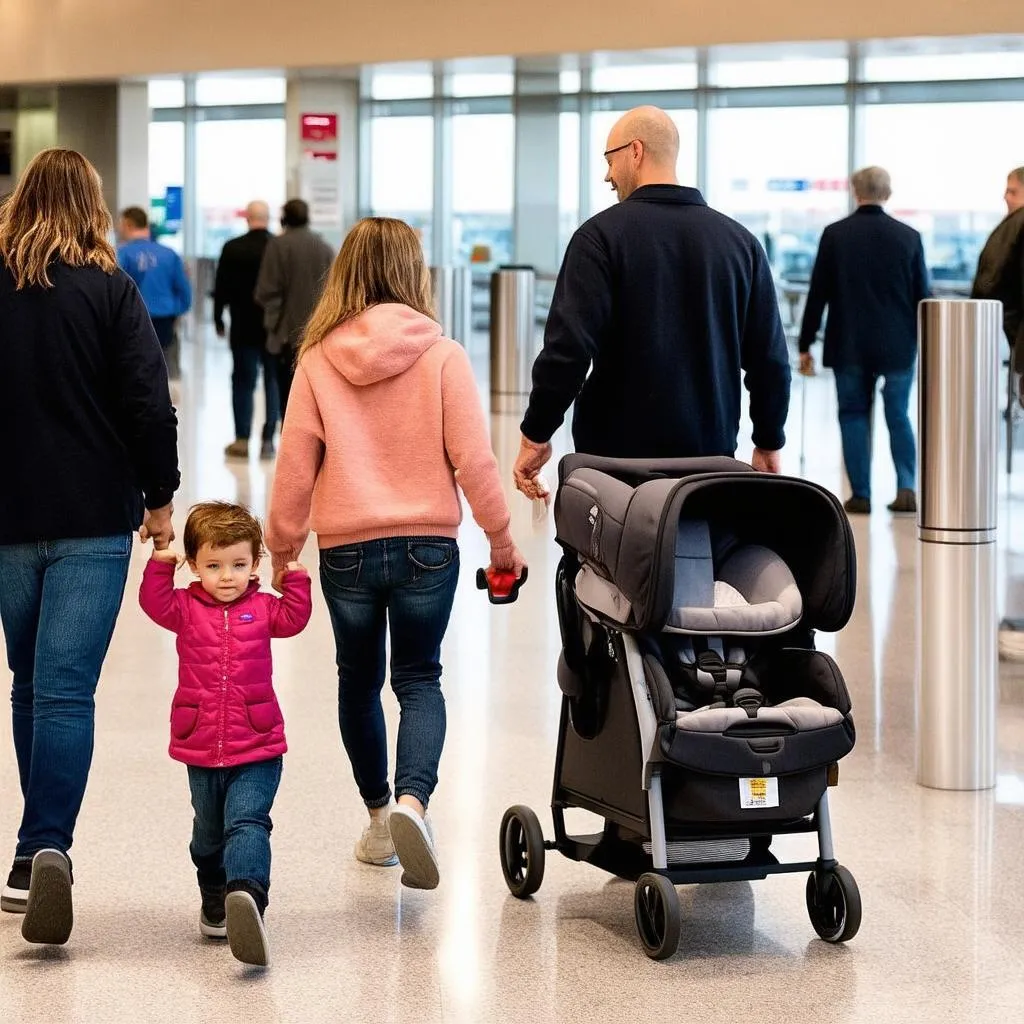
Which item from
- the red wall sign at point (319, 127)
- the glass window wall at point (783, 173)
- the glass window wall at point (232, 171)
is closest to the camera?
the red wall sign at point (319, 127)

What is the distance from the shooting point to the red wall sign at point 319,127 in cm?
2164

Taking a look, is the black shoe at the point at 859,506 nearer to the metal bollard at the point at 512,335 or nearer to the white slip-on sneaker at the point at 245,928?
the white slip-on sneaker at the point at 245,928

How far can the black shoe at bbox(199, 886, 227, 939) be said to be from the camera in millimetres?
3598

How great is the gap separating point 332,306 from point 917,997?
189 centimetres

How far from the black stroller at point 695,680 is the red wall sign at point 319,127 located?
60.8ft

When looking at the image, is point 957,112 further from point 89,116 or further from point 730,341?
point 730,341

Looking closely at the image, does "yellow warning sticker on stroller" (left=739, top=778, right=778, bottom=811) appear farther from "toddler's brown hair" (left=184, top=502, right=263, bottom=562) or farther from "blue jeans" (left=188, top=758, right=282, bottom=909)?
"toddler's brown hair" (left=184, top=502, right=263, bottom=562)

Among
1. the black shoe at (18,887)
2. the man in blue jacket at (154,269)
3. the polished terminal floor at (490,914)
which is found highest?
the man in blue jacket at (154,269)

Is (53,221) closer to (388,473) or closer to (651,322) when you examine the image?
(388,473)

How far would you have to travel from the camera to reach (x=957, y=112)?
70.9 ft

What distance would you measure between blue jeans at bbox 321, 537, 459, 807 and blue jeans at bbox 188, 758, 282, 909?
400mm

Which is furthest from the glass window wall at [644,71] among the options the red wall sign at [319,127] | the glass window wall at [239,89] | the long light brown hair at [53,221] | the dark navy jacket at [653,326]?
the long light brown hair at [53,221]

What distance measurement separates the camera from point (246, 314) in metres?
12.3

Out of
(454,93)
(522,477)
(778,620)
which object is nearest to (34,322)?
(522,477)
